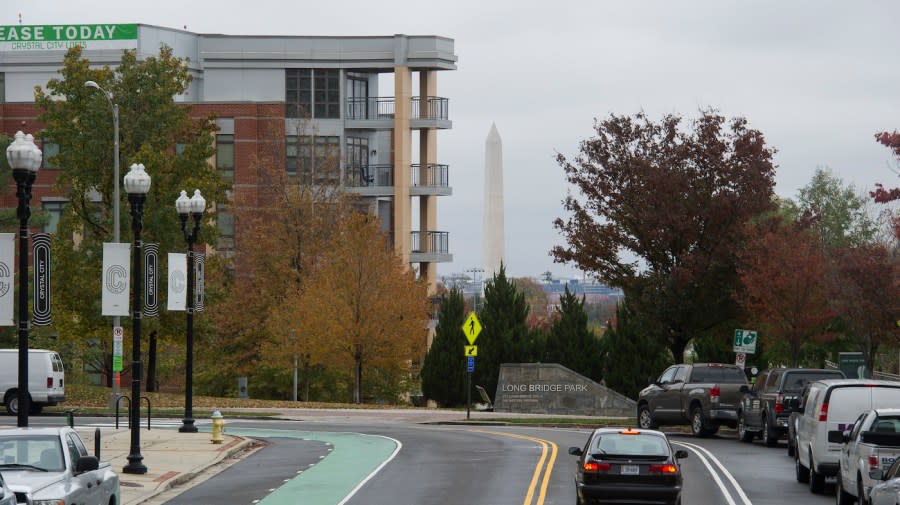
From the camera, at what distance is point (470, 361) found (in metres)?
45.3

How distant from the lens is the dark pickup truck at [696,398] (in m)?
36.1

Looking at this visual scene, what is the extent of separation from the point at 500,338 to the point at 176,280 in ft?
→ 99.4

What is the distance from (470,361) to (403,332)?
11.1m

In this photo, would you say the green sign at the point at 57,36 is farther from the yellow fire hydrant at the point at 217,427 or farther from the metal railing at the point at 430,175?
the yellow fire hydrant at the point at 217,427

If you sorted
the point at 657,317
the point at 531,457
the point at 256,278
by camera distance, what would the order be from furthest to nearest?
1. the point at 256,278
2. the point at 657,317
3. the point at 531,457

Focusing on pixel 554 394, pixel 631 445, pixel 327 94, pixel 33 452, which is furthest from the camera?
pixel 327 94

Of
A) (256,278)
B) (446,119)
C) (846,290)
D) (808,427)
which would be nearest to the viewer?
(808,427)

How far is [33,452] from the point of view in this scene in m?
17.0

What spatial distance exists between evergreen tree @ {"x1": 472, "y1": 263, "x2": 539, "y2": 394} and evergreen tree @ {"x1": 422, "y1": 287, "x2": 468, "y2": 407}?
0.86 metres

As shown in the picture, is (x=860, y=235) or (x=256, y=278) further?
(x=860, y=235)

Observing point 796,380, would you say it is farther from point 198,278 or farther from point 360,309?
point 360,309

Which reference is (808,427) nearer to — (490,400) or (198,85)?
(490,400)

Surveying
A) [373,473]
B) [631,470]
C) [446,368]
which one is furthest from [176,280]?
[446,368]

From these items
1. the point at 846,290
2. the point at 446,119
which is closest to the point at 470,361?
the point at 846,290
